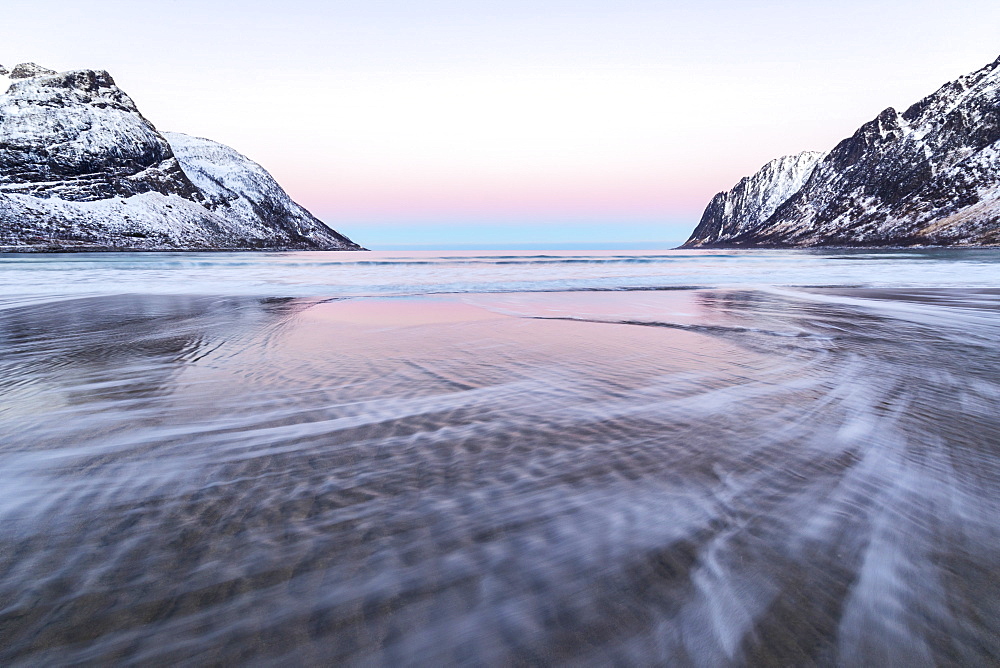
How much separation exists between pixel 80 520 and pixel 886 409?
5.14 meters

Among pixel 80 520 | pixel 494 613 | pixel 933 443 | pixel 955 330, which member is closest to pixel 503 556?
pixel 494 613

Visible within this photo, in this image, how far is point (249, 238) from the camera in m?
173

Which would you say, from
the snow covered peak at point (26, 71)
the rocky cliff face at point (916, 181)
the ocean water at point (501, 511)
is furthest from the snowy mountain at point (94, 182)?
the rocky cliff face at point (916, 181)

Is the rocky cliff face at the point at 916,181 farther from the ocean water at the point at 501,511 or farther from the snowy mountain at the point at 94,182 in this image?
the snowy mountain at the point at 94,182

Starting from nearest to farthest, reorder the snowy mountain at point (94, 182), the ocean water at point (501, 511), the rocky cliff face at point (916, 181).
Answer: the ocean water at point (501, 511), the snowy mountain at point (94, 182), the rocky cliff face at point (916, 181)

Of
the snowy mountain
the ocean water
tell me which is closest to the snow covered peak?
the snowy mountain

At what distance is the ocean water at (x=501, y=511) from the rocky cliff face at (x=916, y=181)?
154 metres

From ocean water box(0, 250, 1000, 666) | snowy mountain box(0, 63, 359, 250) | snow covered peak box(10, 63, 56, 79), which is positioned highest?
snow covered peak box(10, 63, 56, 79)

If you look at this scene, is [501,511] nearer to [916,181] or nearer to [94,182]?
[94,182]

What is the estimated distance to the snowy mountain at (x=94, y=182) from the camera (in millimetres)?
121312

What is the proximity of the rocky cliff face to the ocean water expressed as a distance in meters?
154

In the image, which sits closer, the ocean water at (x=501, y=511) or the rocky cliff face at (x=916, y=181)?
the ocean water at (x=501, y=511)

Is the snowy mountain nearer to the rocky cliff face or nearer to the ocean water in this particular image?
the ocean water

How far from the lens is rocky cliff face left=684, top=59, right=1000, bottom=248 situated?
132 meters
